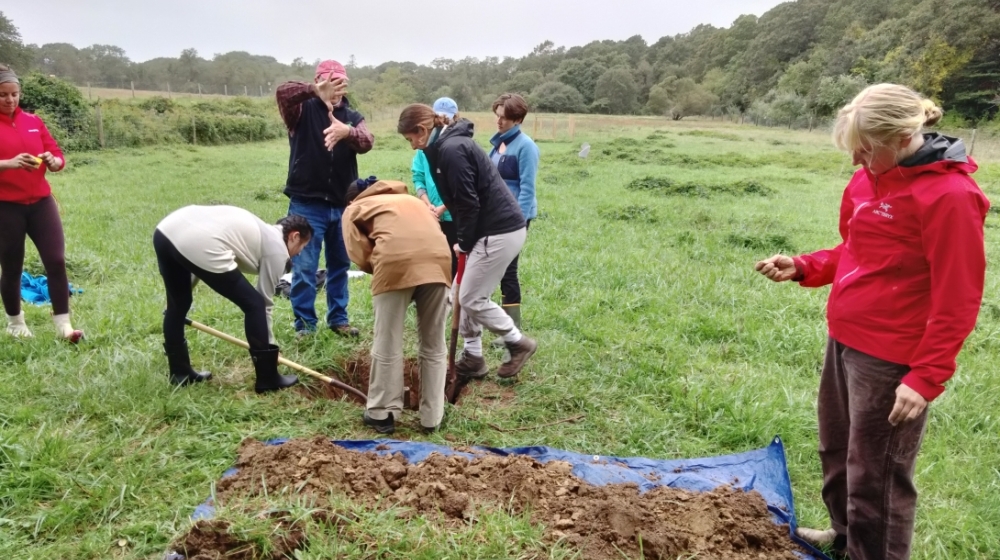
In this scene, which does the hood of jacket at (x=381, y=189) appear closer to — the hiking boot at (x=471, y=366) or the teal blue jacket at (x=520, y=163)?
the hiking boot at (x=471, y=366)

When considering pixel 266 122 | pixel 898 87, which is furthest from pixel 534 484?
pixel 266 122

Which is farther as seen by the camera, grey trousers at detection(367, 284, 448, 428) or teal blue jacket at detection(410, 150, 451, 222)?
teal blue jacket at detection(410, 150, 451, 222)

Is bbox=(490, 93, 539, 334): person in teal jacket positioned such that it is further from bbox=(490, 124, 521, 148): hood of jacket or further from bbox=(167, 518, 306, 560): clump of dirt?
bbox=(167, 518, 306, 560): clump of dirt

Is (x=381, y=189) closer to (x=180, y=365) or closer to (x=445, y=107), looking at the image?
(x=445, y=107)

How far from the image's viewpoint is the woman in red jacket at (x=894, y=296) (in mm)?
1714

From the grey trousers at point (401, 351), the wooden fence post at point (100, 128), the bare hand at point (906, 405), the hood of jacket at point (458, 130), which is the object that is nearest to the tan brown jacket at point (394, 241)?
the grey trousers at point (401, 351)

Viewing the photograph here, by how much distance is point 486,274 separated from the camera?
12.1ft

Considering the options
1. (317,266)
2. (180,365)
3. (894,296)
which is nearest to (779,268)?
(894,296)

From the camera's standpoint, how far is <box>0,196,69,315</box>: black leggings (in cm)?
385

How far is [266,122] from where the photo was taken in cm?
2486

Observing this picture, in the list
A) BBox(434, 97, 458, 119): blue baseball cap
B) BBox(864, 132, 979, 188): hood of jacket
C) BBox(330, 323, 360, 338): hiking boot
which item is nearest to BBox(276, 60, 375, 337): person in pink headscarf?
BBox(330, 323, 360, 338): hiking boot

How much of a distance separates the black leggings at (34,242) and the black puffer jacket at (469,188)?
261 centimetres

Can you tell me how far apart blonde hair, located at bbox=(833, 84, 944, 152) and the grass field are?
1707 mm

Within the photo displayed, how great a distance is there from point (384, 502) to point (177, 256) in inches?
68.5
